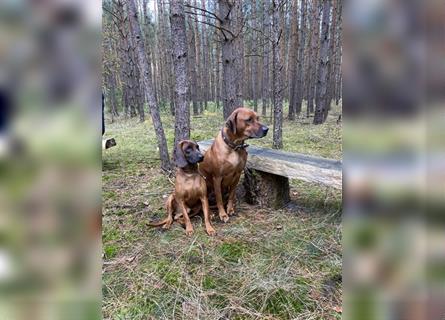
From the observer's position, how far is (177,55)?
4.49m

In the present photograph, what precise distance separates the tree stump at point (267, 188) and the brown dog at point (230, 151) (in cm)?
32

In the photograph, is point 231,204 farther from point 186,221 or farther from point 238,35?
point 238,35

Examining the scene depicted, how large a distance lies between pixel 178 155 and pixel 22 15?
298 centimetres

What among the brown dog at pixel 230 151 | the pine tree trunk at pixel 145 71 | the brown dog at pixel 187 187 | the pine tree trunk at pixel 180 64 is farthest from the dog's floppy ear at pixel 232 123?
the pine tree trunk at pixel 145 71

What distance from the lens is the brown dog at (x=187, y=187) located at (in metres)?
3.34

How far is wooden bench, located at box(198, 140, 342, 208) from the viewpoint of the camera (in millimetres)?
3217

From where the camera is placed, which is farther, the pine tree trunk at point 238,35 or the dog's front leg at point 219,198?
the pine tree trunk at point 238,35

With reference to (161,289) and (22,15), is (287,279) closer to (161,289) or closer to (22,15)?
(161,289)

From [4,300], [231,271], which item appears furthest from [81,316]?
[231,271]

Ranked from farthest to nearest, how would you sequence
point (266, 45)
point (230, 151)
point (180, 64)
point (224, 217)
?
point (266, 45)
point (180, 64)
point (224, 217)
point (230, 151)

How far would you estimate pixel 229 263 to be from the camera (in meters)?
2.75

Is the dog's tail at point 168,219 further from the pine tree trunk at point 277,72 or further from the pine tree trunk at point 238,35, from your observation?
the pine tree trunk at point 277,72

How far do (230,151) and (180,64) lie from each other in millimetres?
1775

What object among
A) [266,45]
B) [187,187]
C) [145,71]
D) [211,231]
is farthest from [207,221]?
[266,45]
